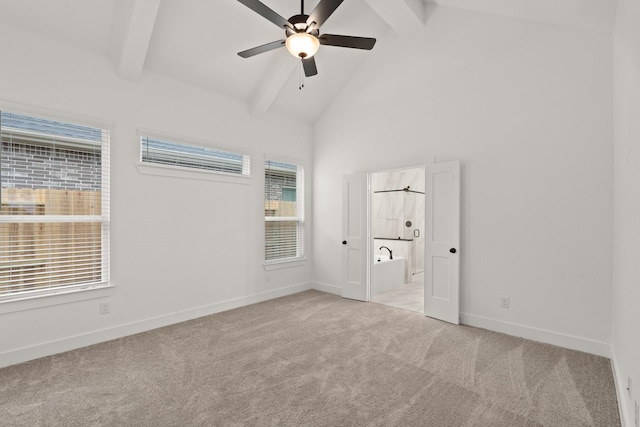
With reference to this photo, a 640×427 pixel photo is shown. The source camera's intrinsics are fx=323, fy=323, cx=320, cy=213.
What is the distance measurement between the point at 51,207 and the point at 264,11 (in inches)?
109

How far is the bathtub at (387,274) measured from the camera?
216 inches

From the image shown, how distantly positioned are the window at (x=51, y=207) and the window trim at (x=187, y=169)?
0.38 m

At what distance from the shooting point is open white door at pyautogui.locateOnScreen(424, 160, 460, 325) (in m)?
4.00

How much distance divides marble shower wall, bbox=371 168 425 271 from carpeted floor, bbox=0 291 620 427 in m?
3.95

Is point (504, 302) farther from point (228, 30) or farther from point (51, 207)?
point (51, 207)

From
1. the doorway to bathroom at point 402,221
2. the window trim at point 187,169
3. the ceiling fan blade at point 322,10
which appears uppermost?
the ceiling fan blade at point 322,10

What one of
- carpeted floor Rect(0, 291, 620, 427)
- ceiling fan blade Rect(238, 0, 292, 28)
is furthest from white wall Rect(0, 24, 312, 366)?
ceiling fan blade Rect(238, 0, 292, 28)

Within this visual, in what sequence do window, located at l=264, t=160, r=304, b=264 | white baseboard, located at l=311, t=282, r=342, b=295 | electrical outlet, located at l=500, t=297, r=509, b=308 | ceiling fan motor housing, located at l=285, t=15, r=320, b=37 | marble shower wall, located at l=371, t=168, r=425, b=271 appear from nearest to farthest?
1. ceiling fan motor housing, located at l=285, t=15, r=320, b=37
2. electrical outlet, located at l=500, t=297, r=509, b=308
3. window, located at l=264, t=160, r=304, b=264
4. white baseboard, located at l=311, t=282, r=342, b=295
5. marble shower wall, located at l=371, t=168, r=425, b=271

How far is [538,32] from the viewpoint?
11.4 ft

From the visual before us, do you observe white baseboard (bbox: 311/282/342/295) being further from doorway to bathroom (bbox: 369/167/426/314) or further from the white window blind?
the white window blind

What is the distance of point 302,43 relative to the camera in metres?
2.83

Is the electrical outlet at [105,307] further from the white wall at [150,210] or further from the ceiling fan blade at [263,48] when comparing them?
the ceiling fan blade at [263,48]

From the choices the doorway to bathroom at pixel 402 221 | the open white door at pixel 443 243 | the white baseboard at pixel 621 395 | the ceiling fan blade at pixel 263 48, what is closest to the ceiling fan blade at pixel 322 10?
the ceiling fan blade at pixel 263 48

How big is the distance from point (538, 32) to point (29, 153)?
531cm
